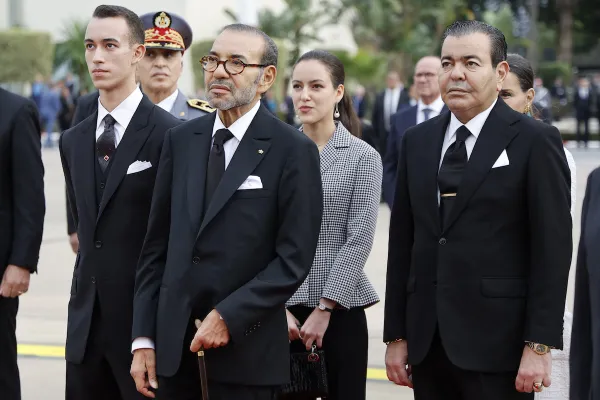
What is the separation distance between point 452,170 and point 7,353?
2363 mm

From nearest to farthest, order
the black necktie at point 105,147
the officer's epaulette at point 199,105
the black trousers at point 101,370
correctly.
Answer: the black trousers at point 101,370
the black necktie at point 105,147
the officer's epaulette at point 199,105

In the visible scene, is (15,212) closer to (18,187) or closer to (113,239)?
(18,187)

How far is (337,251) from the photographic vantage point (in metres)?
4.68

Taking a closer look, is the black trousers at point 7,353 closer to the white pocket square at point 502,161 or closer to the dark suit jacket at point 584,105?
the white pocket square at point 502,161

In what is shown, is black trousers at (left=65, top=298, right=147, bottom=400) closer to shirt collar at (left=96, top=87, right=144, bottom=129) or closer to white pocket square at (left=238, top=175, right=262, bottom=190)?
shirt collar at (left=96, top=87, right=144, bottom=129)

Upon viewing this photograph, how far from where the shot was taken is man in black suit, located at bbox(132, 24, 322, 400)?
3.55 meters

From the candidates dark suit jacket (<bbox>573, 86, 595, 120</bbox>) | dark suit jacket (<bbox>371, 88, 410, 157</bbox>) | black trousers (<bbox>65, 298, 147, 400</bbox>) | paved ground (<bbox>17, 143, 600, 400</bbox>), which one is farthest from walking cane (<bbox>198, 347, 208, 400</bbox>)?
dark suit jacket (<bbox>573, 86, 595, 120</bbox>)

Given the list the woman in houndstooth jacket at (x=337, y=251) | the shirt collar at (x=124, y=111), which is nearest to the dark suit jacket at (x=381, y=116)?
the woman in houndstooth jacket at (x=337, y=251)

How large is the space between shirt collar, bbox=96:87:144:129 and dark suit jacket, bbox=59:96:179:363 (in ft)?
0.29

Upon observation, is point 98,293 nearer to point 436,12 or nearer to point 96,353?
point 96,353

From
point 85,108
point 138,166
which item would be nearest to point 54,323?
point 85,108

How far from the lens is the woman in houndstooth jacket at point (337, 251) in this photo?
4570mm

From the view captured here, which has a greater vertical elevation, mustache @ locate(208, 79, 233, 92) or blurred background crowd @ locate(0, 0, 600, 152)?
blurred background crowd @ locate(0, 0, 600, 152)

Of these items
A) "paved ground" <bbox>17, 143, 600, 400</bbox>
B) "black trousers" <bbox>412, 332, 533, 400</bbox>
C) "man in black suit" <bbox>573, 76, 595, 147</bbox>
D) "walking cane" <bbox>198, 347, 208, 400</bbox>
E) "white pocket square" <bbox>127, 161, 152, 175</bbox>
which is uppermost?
"man in black suit" <bbox>573, 76, 595, 147</bbox>
